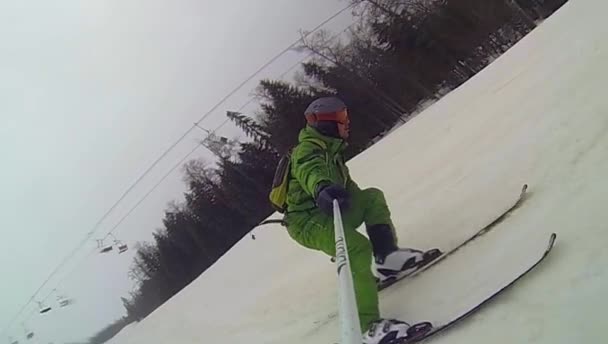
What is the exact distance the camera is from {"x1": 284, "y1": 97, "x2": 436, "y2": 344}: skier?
1322 millimetres

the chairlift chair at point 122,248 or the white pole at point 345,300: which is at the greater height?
the chairlift chair at point 122,248

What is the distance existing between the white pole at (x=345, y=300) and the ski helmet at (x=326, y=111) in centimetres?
35

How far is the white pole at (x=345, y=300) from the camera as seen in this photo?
34.6 inches

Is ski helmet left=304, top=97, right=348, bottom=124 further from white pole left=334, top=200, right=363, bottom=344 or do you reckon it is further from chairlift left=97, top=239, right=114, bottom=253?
chairlift left=97, top=239, right=114, bottom=253

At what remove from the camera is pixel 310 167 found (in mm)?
1401

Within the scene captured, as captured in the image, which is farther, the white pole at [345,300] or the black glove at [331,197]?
the black glove at [331,197]

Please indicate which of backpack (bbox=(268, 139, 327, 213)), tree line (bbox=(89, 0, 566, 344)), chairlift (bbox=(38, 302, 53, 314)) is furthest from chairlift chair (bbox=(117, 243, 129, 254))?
backpack (bbox=(268, 139, 327, 213))

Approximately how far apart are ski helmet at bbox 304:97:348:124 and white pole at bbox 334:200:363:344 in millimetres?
352

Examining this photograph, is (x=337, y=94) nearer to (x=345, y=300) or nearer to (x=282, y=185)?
(x=282, y=185)

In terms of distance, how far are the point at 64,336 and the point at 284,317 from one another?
2.02m

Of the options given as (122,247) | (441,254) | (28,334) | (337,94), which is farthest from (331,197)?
(337,94)

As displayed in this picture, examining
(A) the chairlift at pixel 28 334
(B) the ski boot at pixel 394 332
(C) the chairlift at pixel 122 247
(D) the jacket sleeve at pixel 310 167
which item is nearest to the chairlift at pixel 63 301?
(A) the chairlift at pixel 28 334

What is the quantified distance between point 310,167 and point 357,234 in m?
0.20

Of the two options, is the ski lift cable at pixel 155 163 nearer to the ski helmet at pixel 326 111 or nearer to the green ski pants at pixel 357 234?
the green ski pants at pixel 357 234
